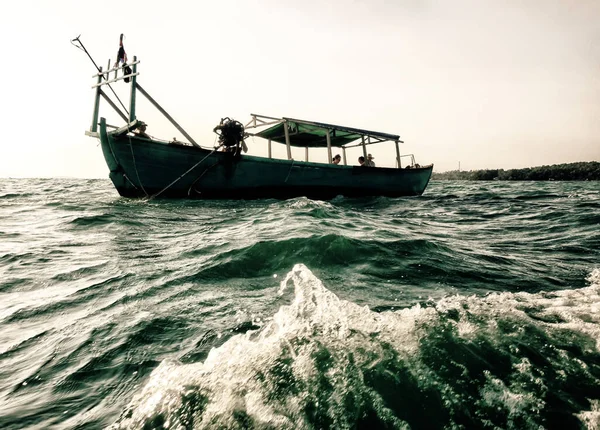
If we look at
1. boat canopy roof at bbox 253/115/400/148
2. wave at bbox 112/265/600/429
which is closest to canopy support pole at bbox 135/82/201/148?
boat canopy roof at bbox 253/115/400/148

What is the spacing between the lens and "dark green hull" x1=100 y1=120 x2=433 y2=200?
Answer: 1023cm

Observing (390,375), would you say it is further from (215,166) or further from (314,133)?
(314,133)

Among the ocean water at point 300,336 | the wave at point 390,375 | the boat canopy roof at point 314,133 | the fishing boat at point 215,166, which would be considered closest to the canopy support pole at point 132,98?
the fishing boat at point 215,166

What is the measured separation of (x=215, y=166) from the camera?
11.0m

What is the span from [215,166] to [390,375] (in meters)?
10.1

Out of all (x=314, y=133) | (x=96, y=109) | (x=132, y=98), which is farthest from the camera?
(x=314, y=133)

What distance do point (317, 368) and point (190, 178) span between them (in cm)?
997

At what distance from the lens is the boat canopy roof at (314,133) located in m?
12.5

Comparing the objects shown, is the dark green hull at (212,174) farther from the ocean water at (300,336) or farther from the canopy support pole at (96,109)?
the ocean water at (300,336)

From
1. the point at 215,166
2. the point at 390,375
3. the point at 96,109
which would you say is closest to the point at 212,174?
the point at 215,166

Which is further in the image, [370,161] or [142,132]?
[370,161]

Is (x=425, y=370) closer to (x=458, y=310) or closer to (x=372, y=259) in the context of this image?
(x=458, y=310)

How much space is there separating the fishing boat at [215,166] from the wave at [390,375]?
9.12 metres

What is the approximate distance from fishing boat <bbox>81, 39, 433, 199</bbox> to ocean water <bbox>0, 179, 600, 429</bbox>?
19.2 ft
